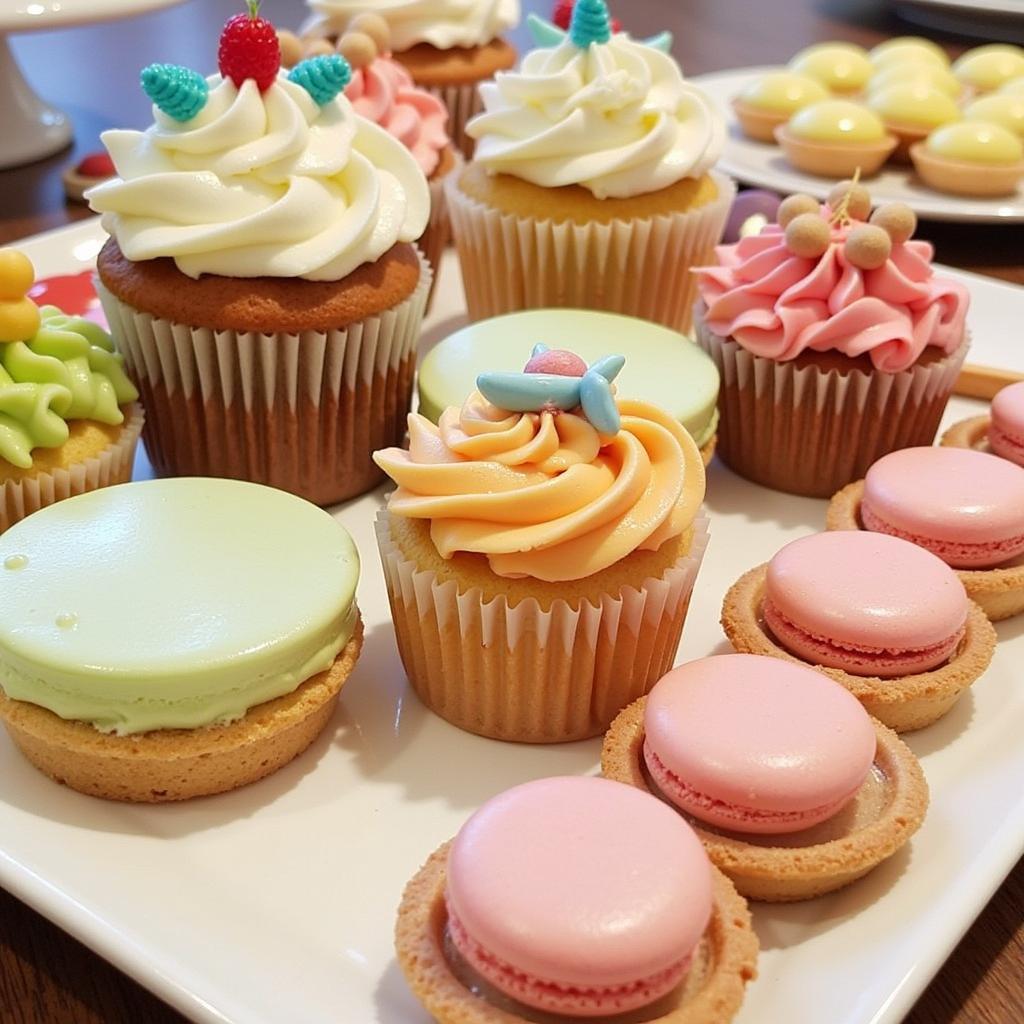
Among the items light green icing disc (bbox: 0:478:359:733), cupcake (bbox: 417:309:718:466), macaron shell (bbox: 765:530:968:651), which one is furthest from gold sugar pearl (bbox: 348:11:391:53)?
macaron shell (bbox: 765:530:968:651)

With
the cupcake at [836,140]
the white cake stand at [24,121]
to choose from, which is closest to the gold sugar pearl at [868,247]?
the cupcake at [836,140]

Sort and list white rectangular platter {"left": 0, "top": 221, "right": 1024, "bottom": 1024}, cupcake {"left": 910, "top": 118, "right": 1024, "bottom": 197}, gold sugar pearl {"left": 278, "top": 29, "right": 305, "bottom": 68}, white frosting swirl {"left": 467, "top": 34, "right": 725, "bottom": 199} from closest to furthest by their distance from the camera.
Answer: white rectangular platter {"left": 0, "top": 221, "right": 1024, "bottom": 1024}
white frosting swirl {"left": 467, "top": 34, "right": 725, "bottom": 199}
gold sugar pearl {"left": 278, "top": 29, "right": 305, "bottom": 68}
cupcake {"left": 910, "top": 118, "right": 1024, "bottom": 197}

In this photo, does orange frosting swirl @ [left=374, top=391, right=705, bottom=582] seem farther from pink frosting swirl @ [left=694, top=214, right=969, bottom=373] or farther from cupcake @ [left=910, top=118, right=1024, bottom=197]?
cupcake @ [left=910, top=118, right=1024, bottom=197]

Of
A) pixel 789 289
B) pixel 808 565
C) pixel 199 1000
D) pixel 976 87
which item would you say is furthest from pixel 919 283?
pixel 976 87

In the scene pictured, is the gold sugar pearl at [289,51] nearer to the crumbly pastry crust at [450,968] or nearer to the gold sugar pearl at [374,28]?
the gold sugar pearl at [374,28]

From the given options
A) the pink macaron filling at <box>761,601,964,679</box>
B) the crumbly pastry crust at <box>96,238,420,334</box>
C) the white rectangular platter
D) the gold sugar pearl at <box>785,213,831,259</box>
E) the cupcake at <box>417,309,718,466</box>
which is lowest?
the white rectangular platter
